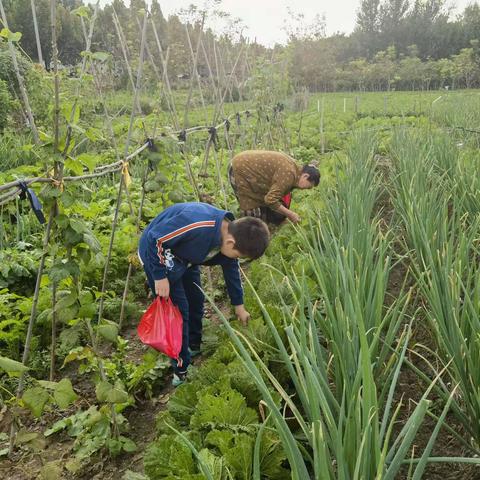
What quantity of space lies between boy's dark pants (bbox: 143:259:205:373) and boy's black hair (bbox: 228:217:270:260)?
28cm

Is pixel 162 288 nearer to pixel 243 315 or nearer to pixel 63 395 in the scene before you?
pixel 243 315

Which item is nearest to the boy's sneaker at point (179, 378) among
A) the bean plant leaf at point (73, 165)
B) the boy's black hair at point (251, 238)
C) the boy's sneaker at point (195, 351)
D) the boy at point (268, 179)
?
the boy's sneaker at point (195, 351)

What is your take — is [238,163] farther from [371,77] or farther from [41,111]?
[371,77]

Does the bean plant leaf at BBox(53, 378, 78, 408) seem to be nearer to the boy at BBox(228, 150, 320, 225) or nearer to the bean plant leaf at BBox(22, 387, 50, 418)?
the bean plant leaf at BBox(22, 387, 50, 418)

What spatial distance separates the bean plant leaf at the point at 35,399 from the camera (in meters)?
1.50

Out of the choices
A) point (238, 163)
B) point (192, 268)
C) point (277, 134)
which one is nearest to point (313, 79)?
point (277, 134)

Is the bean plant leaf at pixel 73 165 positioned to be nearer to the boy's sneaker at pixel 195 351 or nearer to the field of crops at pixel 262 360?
the field of crops at pixel 262 360

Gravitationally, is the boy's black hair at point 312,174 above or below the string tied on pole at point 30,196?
below

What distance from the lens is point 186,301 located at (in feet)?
7.72

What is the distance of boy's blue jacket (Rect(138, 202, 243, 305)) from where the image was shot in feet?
7.01

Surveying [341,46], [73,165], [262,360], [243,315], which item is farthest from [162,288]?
[341,46]

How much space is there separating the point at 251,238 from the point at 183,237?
0.35 metres

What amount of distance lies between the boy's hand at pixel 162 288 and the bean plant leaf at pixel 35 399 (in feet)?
2.42

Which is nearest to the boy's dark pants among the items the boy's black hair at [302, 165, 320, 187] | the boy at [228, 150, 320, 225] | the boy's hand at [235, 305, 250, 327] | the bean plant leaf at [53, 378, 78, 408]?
the boy's hand at [235, 305, 250, 327]
